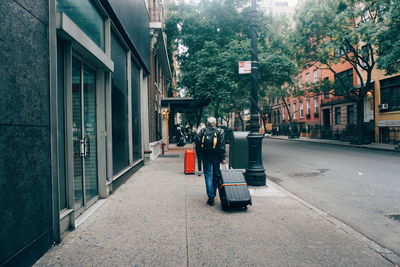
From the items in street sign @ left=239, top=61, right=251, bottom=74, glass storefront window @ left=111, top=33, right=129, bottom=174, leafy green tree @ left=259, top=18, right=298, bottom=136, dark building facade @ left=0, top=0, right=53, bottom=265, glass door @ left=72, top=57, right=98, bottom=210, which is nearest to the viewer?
dark building facade @ left=0, top=0, right=53, bottom=265

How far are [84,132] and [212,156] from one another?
250cm

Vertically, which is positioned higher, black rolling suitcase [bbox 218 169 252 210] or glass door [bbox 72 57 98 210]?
glass door [bbox 72 57 98 210]

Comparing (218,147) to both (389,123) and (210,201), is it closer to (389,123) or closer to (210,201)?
(210,201)

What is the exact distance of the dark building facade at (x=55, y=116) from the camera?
288 centimetres

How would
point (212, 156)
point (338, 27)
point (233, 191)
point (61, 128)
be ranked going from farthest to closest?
point (338, 27), point (212, 156), point (233, 191), point (61, 128)

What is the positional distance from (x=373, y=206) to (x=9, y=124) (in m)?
6.47

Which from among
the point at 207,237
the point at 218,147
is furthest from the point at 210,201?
the point at 207,237

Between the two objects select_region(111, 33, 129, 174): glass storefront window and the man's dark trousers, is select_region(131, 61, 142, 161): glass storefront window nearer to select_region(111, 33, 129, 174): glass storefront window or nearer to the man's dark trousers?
select_region(111, 33, 129, 174): glass storefront window

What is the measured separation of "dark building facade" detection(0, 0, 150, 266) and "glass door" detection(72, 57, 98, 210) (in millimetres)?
18

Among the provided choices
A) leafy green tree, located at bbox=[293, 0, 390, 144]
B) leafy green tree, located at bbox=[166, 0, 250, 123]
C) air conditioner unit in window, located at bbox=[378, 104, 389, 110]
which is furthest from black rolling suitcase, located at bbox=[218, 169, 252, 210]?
air conditioner unit in window, located at bbox=[378, 104, 389, 110]

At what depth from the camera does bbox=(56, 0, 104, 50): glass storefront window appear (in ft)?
14.9

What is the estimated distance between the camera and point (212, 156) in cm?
605

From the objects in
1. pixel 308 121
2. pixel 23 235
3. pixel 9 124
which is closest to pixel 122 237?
pixel 23 235

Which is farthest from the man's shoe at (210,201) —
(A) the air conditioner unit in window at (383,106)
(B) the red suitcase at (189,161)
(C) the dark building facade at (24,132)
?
(A) the air conditioner unit in window at (383,106)
